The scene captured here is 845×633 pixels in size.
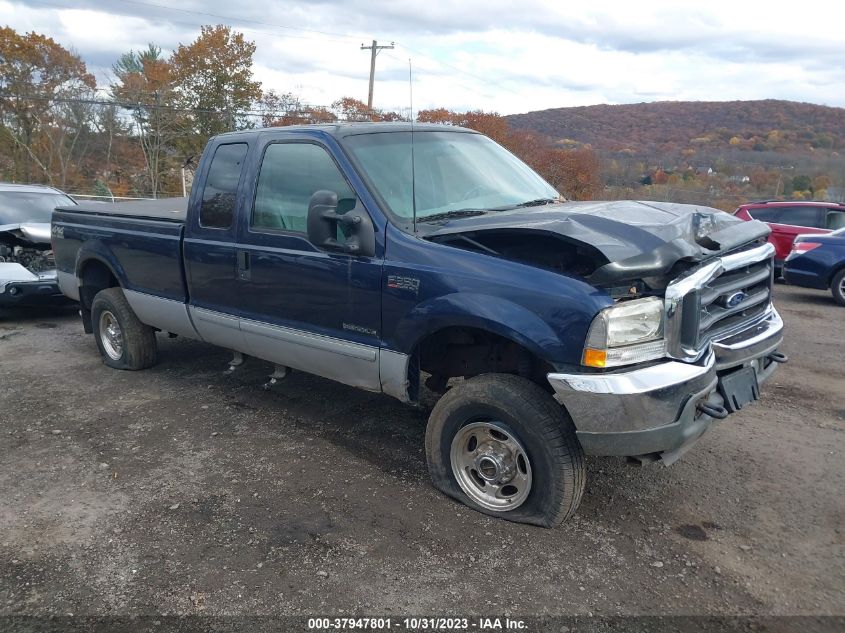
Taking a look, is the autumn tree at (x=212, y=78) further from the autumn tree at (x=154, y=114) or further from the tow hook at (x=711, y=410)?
the tow hook at (x=711, y=410)

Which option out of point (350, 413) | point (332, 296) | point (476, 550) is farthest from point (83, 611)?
point (350, 413)

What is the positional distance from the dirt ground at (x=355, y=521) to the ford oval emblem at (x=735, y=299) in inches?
44.5

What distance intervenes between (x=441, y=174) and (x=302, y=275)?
1.11 meters

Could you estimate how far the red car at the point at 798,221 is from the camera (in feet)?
39.1

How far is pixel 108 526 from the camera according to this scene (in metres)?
3.67

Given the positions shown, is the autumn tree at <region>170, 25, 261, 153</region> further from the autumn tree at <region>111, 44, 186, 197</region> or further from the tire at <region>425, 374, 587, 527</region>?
the tire at <region>425, 374, 587, 527</region>

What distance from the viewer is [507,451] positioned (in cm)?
360

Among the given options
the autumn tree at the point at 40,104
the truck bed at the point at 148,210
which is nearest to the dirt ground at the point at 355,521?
the truck bed at the point at 148,210

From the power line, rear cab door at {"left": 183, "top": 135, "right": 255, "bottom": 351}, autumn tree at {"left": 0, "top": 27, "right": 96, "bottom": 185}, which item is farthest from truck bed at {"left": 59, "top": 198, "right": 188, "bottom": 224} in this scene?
autumn tree at {"left": 0, "top": 27, "right": 96, "bottom": 185}

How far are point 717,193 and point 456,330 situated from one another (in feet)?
68.2

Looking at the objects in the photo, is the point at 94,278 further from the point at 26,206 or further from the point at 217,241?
the point at 26,206

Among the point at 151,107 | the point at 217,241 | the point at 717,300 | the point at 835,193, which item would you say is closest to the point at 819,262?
the point at 717,300

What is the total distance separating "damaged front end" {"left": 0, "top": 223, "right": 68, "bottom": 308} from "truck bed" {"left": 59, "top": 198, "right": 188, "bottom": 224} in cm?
195

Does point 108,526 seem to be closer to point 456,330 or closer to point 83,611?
point 83,611
